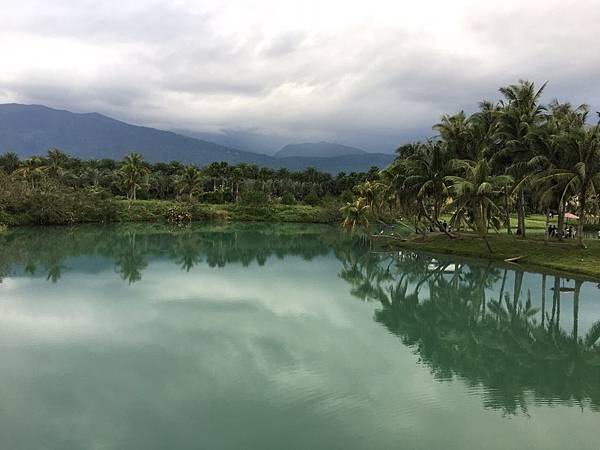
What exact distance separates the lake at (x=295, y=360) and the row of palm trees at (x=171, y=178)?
5040cm

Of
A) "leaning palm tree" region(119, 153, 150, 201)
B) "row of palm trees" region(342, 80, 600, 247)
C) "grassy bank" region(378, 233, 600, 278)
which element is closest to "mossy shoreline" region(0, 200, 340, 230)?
"leaning palm tree" region(119, 153, 150, 201)

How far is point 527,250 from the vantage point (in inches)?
1217

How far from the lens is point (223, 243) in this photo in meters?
45.3

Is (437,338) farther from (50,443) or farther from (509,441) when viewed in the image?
(50,443)

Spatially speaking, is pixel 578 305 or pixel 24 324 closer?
pixel 24 324

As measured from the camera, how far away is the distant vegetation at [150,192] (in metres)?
56.1

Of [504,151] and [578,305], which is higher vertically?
[504,151]

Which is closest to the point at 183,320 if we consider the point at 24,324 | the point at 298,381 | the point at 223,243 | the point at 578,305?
the point at 24,324

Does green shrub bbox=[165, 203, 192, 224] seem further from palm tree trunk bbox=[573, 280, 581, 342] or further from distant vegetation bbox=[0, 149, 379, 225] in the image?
palm tree trunk bbox=[573, 280, 581, 342]

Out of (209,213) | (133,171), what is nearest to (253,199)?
(209,213)

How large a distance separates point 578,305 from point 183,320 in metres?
15.8

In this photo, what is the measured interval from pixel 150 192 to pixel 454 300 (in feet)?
262

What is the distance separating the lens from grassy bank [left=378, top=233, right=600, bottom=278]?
26745mm

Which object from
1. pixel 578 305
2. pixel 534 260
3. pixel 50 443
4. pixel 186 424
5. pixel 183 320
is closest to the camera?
pixel 50 443
